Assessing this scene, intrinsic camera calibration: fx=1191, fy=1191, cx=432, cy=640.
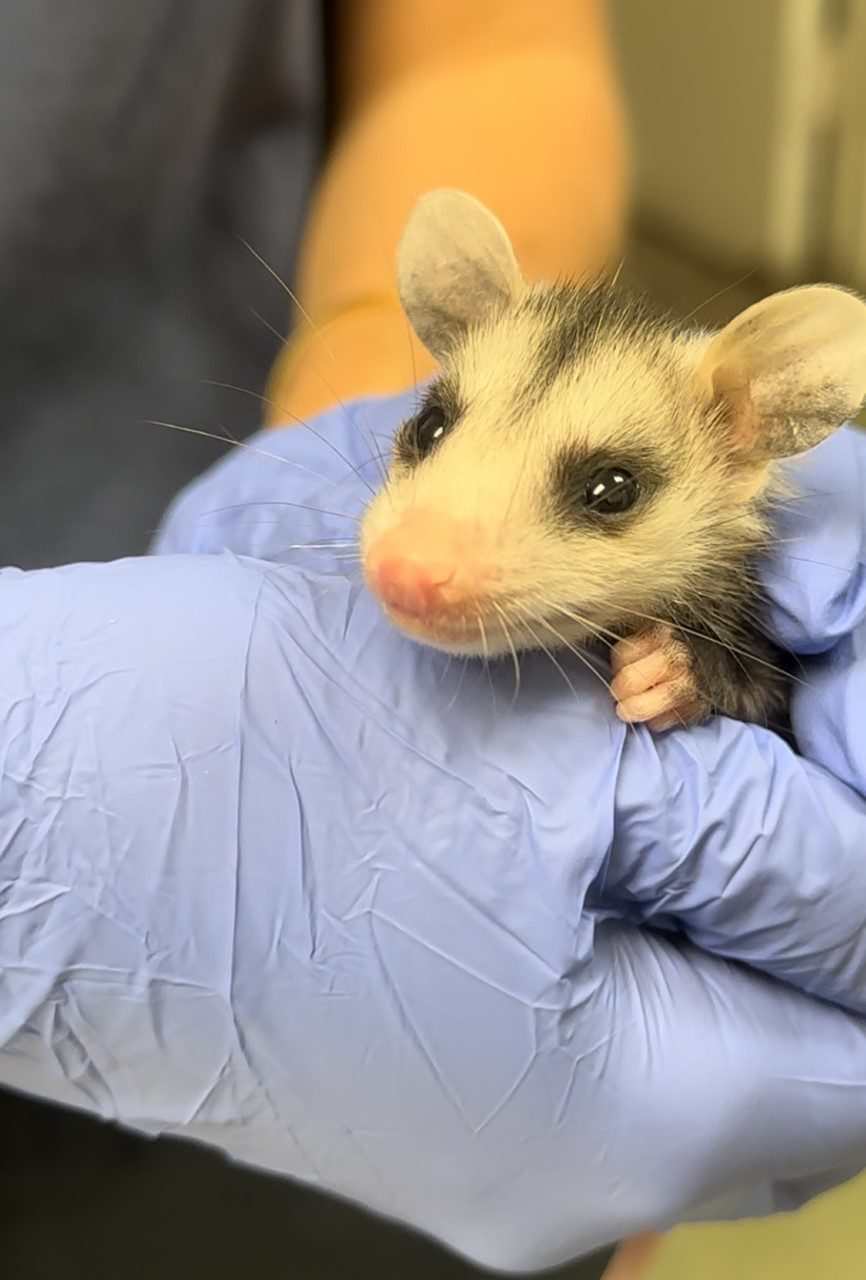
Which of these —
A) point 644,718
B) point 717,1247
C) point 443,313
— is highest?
point 443,313

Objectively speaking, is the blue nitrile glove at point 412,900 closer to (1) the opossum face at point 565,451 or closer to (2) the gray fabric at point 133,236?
(1) the opossum face at point 565,451

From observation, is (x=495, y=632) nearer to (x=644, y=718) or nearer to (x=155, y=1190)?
(x=644, y=718)

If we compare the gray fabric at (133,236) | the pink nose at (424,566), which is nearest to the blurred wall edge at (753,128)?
the gray fabric at (133,236)

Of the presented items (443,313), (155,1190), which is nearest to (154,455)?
(443,313)

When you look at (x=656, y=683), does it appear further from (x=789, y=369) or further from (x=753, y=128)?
(x=753, y=128)

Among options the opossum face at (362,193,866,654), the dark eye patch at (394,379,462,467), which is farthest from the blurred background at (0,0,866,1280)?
the dark eye patch at (394,379,462,467)
